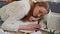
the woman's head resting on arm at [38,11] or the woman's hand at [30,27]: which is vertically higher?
the woman's head resting on arm at [38,11]

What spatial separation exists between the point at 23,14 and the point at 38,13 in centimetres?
15

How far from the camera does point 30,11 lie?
1168mm

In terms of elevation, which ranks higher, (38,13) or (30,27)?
(38,13)

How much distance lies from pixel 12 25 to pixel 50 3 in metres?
0.45

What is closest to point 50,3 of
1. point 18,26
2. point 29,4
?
point 29,4

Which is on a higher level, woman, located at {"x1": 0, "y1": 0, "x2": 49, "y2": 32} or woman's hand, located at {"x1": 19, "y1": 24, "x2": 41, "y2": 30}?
woman, located at {"x1": 0, "y1": 0, "x2": 49, "y2": 32}

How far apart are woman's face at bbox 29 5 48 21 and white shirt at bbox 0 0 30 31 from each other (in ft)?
0.26

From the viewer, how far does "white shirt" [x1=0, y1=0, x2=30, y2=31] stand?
114 cm

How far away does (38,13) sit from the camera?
116 centimetres

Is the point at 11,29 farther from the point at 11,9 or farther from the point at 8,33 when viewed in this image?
the point at 11,9

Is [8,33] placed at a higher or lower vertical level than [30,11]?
lower

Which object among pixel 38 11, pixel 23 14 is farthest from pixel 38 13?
pixel 23 14

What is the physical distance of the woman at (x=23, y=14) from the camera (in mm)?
1139

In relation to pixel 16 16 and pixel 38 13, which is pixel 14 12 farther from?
Answer: pixel 38 13
